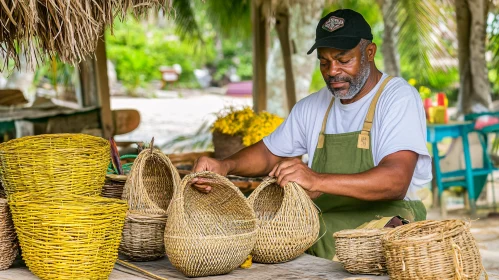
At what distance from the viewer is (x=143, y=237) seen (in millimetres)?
2691

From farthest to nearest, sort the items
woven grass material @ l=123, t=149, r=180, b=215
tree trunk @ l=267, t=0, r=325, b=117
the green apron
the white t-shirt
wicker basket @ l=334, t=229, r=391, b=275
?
tree trunk @ l=267, t=0, r=325, b=117 < the green apron < the white t-shirt < woven grass material @ l=123, t=149, r=180, b=215 < wicker basket @ l=334, t=229, r=391, b=275

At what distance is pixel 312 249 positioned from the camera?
3.08 m

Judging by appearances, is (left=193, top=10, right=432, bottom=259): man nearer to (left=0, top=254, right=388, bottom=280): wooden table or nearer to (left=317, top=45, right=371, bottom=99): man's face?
(left=317, top=45, right=371, bottom=99): man's face

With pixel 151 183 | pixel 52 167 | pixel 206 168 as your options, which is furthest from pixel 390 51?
pixel 52 167

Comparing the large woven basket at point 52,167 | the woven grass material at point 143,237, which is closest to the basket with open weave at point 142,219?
the woven grass material at point 143,237

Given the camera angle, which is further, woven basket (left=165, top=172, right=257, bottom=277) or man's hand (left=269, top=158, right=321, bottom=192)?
man's hand (left=269, top=158, right=321, bottom=192)

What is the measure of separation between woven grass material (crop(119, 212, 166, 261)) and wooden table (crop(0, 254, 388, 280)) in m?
0.04

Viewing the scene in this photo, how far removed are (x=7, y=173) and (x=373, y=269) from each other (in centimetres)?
135

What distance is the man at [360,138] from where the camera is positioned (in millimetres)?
2838

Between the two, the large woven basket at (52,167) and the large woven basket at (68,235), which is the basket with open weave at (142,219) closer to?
the large woven basket at (52,167)

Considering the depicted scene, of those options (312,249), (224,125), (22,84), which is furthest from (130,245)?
(22,84)

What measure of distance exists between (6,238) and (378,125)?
4.95 ft

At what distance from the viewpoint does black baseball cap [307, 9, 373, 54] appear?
2.99 metres

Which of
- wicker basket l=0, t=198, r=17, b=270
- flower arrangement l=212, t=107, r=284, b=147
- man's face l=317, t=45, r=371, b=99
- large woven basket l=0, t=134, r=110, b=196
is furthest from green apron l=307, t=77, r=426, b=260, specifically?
flower arrangement l=212, t=107, r=284, b=147
